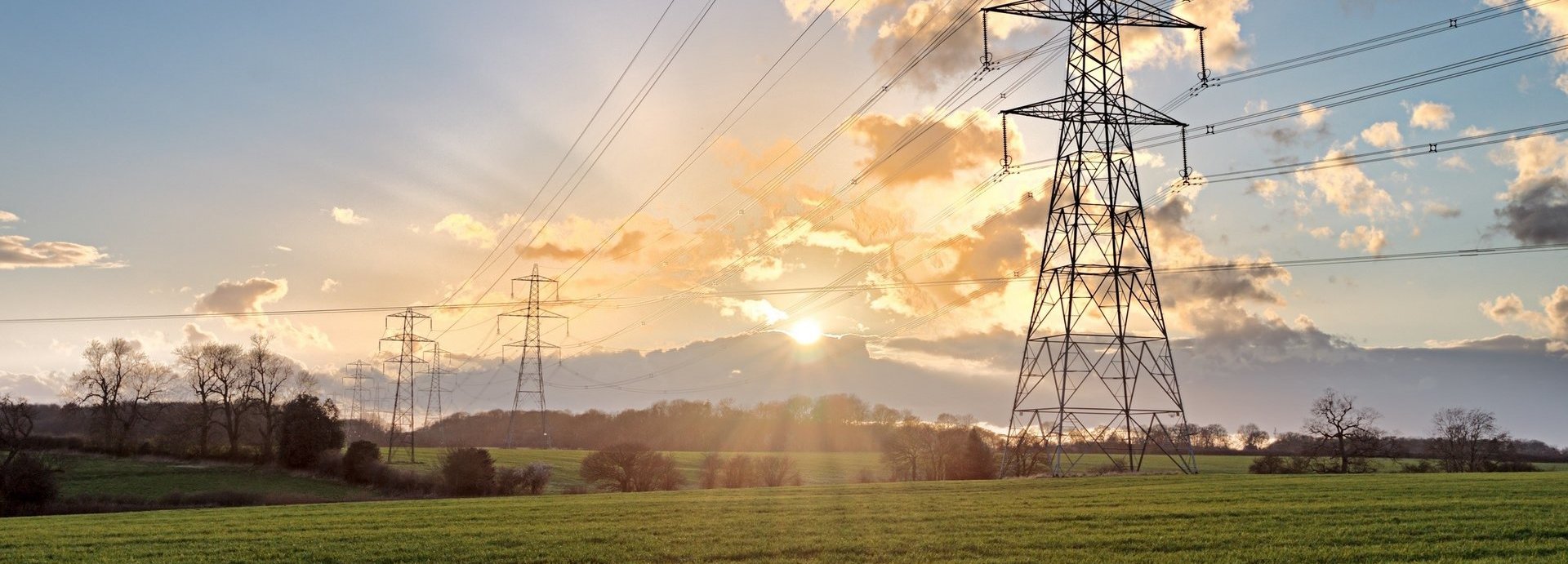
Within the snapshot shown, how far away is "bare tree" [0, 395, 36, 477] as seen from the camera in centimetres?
8419

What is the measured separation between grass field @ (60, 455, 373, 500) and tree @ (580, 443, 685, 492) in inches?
665

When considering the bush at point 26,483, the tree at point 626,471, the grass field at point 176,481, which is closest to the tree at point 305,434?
the grass field at point 176,481

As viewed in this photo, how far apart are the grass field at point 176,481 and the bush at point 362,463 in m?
1.10

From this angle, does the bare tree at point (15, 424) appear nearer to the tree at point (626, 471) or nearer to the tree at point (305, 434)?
the tree at point (305, 434)

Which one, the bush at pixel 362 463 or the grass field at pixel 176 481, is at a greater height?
the bush at pixel 362 463

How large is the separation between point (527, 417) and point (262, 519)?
14252 cm

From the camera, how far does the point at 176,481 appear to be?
81.0 m

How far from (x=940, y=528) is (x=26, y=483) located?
62.4 meters

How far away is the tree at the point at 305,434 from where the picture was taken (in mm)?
89812

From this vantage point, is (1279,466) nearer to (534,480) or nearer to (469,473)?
(534,480)

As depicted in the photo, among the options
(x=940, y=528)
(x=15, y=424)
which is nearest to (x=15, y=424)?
(x=15, y=424)

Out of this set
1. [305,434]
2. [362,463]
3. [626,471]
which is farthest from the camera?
[305,434]

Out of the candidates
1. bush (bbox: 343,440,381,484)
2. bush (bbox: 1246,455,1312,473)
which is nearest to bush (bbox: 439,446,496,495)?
bush (bbox: 343,440,381,484)

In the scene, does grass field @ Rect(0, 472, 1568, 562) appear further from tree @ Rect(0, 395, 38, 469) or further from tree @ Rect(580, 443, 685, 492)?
tree @ Rect(0, 395, 38, 469)
